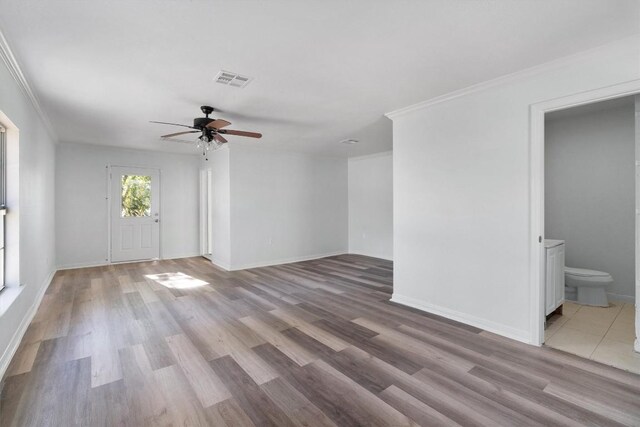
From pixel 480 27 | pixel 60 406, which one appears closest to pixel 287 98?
pixel 480 27

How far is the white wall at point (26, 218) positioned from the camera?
2.43 m

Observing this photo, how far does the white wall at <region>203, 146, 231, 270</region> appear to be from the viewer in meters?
5.76

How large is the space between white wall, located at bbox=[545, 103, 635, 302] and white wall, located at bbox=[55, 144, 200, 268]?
722 centimetres

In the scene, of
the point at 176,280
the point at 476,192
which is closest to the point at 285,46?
the point at 476,192

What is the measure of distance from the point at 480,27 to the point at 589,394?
2541 millimetres

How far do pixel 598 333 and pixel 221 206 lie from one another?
5.84 metres

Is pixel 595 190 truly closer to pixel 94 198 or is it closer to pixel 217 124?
pixel 217 124

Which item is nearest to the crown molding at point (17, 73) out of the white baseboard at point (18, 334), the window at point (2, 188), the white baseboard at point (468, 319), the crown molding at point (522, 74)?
the window at point (2, 188)

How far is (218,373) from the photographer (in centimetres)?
224

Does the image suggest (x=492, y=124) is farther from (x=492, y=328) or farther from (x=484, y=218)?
(x=492, y=328)

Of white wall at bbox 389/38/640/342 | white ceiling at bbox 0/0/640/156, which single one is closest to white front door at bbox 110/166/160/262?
white ceiling at bbox 0/0/640/156

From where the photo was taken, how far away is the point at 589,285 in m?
3.57

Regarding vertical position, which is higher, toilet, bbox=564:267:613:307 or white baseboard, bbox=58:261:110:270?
toilet, bbox=564:267:613:307

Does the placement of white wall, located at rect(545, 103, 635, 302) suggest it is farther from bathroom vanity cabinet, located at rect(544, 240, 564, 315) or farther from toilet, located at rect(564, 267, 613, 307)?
bathroom vanity cabinet, located at rect(544, 240, 564, 315)
